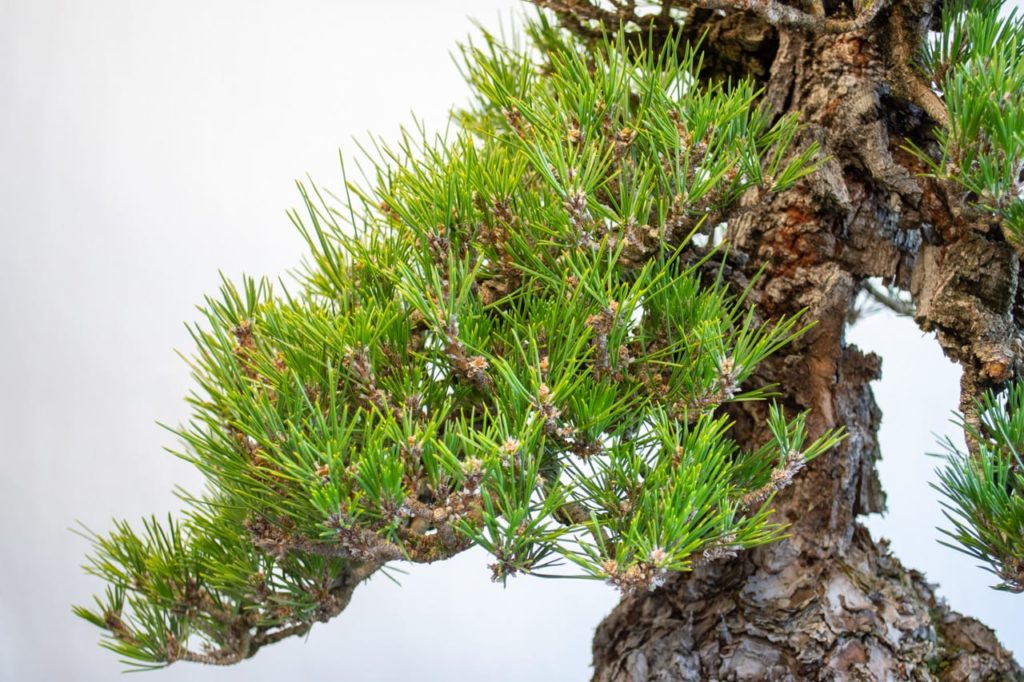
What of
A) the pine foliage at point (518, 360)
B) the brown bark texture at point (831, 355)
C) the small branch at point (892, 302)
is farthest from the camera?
the small branch at point (892, 302)

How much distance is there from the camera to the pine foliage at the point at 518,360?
41.9 inches

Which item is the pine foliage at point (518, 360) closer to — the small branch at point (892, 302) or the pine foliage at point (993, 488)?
the pine foliage at point (993, 488)

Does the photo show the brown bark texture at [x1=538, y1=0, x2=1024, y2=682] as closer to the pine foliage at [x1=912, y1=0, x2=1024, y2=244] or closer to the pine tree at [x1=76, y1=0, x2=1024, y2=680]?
the pine tree at [x1=76, y1=0, x2=1024, y2=680]

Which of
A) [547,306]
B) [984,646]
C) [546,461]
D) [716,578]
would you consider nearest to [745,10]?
[547,306]

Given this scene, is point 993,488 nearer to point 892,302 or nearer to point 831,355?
point 831,355

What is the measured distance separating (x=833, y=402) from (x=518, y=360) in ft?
1.81

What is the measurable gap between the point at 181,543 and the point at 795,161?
0.90 metres

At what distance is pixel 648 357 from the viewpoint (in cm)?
118

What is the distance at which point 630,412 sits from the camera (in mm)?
1209

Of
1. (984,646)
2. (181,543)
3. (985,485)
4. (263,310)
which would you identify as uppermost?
(263,310)

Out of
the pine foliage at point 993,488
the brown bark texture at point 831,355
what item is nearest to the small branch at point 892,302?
the brown bark texture at point 831,355

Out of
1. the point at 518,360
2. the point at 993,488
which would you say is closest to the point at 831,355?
the point at 993,488

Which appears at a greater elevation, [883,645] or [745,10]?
[745,10]

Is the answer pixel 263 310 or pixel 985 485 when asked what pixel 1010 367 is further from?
pixel 263 310
